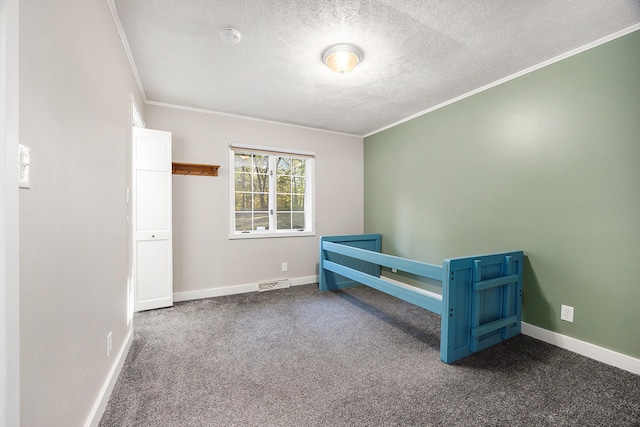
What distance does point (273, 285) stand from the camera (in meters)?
3.83

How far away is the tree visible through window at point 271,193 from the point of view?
3771 millimetres

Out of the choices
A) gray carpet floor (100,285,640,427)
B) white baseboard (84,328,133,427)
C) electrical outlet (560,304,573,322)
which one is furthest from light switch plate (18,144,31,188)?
electrical outlet (560,304,573,322)

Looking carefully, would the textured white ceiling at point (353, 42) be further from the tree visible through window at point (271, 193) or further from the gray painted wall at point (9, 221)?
the gray painted wall at point (9, 221)

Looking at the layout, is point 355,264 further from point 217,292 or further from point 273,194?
point 217,292

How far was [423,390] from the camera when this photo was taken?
1.71 m

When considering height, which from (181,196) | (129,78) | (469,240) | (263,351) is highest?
(129,78)

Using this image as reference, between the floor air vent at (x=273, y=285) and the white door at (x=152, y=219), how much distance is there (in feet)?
3.69

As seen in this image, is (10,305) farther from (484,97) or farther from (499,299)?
(484,97)

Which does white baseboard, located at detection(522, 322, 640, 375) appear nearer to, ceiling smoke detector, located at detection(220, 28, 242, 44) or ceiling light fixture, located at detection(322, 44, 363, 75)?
ceiling light fixture, located at detection(322, 44, 363, 75)

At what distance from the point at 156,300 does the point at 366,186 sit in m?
3.35

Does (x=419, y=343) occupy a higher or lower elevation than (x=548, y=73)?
lower

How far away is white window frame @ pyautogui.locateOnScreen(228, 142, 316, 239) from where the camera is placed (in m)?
3.63

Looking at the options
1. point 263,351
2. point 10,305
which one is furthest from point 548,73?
point 10,305

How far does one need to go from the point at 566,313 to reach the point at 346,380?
1947mm
